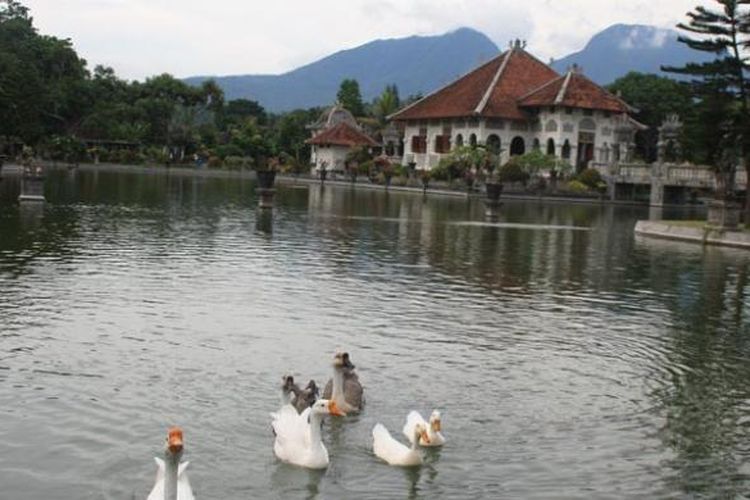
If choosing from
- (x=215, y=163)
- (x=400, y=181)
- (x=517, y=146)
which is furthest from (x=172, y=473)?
(x=215, y=163)

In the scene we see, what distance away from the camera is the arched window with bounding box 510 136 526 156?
264ft

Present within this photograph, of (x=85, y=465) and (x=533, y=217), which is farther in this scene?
(x=533, y=217)

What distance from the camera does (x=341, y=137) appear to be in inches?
3656

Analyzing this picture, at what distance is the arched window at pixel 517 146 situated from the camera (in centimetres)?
8038

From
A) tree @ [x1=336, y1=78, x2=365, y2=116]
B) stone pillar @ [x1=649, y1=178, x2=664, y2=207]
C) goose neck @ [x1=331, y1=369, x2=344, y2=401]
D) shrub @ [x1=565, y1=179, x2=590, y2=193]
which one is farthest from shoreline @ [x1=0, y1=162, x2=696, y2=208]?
goose neck @ [x1=331, y1=369, x2=344, y2=401]

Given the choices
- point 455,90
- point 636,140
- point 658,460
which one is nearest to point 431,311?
point 658,460

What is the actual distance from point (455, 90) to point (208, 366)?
245 ft

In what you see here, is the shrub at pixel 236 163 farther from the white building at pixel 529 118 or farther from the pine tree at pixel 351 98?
the pine tree at pixel 351 98

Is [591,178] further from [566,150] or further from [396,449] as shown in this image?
[396,449]

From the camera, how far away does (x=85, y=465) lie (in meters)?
9.38

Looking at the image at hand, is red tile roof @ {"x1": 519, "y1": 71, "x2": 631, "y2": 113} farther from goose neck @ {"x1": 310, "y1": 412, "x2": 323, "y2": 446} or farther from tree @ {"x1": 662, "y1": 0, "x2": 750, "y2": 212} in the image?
goose neck @ {"x1": 310, "y1": 412, "x2": 323, "y2": 446}

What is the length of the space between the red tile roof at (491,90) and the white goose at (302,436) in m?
68.9

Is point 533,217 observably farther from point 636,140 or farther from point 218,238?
point 636,140

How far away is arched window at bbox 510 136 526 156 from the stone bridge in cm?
1096
